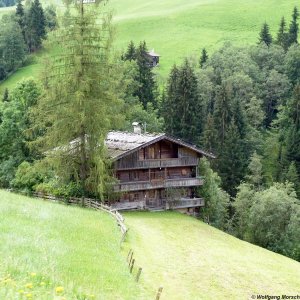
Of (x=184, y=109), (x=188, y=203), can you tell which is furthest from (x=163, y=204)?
(x=184, y=109)

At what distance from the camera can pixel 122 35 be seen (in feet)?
453

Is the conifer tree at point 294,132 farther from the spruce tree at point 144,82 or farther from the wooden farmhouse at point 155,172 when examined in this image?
the wooden farmhouse at point 155,172

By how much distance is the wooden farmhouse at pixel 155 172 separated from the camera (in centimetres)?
4731

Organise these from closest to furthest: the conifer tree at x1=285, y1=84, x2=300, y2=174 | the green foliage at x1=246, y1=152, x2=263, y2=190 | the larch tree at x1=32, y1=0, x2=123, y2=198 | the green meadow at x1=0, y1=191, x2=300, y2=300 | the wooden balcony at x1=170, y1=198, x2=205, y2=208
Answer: the green meadow at x1=0, y1=191, x2=300, y2=300
the larch tree at x1=32, y1=0, x2=123, y2=198
the wooden balcony at x1=170, y1=198, x2=205, y2=208
the green foliage at x1=246, y1=152, x2=263, y2=190
the conifer tree at x1=285, y1=84, x2=300, y2=174

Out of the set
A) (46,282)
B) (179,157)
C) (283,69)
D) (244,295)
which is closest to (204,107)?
(283,69)

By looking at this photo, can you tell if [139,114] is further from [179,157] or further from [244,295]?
[244,295]

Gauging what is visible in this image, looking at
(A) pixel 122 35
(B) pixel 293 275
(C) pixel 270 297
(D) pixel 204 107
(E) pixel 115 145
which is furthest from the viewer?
(A) pixel 122 35

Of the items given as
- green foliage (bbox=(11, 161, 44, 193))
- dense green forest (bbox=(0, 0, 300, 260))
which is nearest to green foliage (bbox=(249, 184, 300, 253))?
dense green forest (bbox=(0, 0, 300, 260))

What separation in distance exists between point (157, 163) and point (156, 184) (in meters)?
1.96

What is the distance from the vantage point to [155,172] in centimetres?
5031

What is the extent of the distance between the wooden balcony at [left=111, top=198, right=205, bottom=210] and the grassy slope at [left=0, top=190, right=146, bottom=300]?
723 inches

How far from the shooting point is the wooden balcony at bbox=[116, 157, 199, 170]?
4721 cm

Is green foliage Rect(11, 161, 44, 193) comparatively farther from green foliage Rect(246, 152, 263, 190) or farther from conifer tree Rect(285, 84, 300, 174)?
conifer tree Rect(285, 84, 300, 174)

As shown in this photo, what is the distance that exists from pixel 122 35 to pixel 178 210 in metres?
94.6
